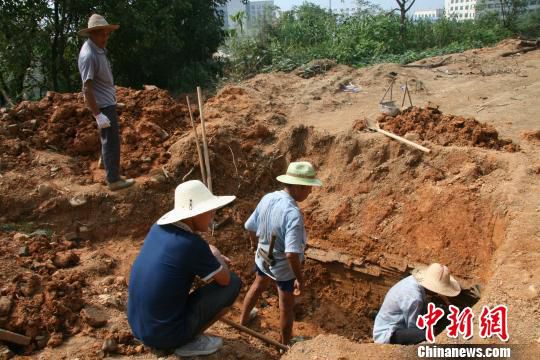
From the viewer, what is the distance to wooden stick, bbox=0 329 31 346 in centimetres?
315

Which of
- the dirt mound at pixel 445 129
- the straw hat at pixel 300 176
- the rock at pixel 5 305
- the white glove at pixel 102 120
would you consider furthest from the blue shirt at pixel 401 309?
the white glove at pixel 102 120

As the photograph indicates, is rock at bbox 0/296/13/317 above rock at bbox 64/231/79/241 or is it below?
above

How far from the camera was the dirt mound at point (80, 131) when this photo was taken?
607 cm

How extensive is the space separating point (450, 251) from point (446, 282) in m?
1.80

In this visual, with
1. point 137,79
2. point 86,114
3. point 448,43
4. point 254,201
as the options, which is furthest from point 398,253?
point 448,43

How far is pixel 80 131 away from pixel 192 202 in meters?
3.98

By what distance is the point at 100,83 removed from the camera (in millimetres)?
4953

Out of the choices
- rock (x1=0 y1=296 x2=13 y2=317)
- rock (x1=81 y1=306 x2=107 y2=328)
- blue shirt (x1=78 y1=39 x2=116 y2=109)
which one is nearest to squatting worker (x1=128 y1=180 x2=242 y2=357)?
rock (x1=81 y1=306 x2=107 y2=328)

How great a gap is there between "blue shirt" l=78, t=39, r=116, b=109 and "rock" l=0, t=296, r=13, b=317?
92.5 inches

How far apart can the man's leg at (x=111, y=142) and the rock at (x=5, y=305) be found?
86.7 inches

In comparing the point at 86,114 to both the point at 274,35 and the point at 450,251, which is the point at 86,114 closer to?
the point at 450,251

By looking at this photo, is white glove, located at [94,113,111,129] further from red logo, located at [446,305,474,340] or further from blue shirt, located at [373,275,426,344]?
red logo, located at [446,305,474,340]

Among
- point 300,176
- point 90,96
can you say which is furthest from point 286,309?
point 90,96

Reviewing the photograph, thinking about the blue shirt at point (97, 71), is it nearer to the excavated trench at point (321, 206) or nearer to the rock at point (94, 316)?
the excavated trench at point (321, 206)
